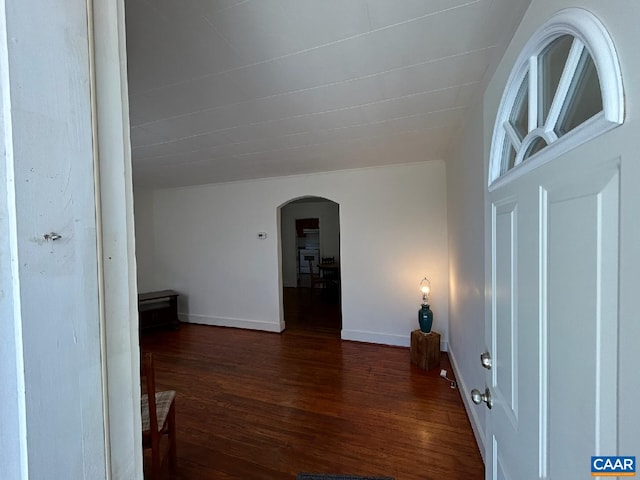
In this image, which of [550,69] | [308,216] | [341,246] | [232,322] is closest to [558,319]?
[550,69]

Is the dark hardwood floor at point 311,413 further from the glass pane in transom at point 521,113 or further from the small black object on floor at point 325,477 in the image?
the glass pane in transom at point 521,113

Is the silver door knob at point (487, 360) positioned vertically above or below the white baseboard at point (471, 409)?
above

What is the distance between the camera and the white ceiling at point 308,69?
3.64 ft

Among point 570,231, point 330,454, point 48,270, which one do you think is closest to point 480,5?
point 570,231

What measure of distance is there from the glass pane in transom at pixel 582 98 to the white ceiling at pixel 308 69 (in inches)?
29.1

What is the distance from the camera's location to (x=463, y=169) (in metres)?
2.26

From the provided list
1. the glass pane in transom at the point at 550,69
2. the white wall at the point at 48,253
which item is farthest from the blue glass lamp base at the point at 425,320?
the white wall at the point at 48,253

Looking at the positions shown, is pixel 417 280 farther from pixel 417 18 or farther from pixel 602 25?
pixel 602 25

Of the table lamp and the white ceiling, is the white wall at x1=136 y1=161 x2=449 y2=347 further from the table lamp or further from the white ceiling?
the white ceiling

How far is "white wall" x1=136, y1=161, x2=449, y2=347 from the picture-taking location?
3.40 metres

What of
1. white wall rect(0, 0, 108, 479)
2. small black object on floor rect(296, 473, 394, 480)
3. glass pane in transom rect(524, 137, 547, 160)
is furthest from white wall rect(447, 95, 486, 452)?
white wall rect(0, 0, 108, 479)

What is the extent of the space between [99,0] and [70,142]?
0.98ft

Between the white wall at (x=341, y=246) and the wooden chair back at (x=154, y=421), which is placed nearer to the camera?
the wooden chair back at (x=154, y=421)

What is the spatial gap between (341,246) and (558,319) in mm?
3247
